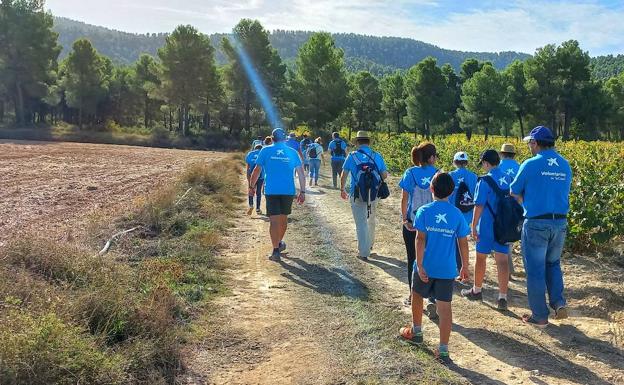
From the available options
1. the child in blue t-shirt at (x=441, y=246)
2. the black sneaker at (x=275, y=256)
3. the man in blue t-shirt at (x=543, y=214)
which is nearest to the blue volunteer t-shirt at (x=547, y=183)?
the man in blue t-shirt at (x=543, y=214)

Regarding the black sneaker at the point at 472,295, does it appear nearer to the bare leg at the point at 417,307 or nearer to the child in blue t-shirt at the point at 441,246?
the bare leg at the point at 417,307

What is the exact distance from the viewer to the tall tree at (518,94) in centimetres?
5272

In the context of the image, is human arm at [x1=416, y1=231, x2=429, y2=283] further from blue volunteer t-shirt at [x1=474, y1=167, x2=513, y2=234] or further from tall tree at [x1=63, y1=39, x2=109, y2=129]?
tall tree at [x1=63, y1=39, x2=109, y2=129]

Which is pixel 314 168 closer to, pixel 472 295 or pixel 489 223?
pixel 472 295

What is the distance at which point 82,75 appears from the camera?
55500 mm

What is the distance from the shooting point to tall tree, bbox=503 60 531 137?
5272 centimetres

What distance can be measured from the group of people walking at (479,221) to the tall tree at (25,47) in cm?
5413

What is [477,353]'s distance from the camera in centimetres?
484

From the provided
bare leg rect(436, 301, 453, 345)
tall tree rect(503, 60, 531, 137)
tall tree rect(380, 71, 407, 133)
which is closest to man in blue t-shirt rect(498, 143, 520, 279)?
bare leg rect(436, 301, 453, 345)

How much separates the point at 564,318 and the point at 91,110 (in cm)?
6023

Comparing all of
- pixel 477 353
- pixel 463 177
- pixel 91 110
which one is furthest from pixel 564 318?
pixel 91 110

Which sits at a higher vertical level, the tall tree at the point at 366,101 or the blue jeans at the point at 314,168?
the tall tree at the point at 366,101

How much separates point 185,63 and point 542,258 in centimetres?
5063

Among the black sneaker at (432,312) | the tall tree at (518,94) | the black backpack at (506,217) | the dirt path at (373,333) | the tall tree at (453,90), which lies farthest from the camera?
the tall tree at (453,90)
